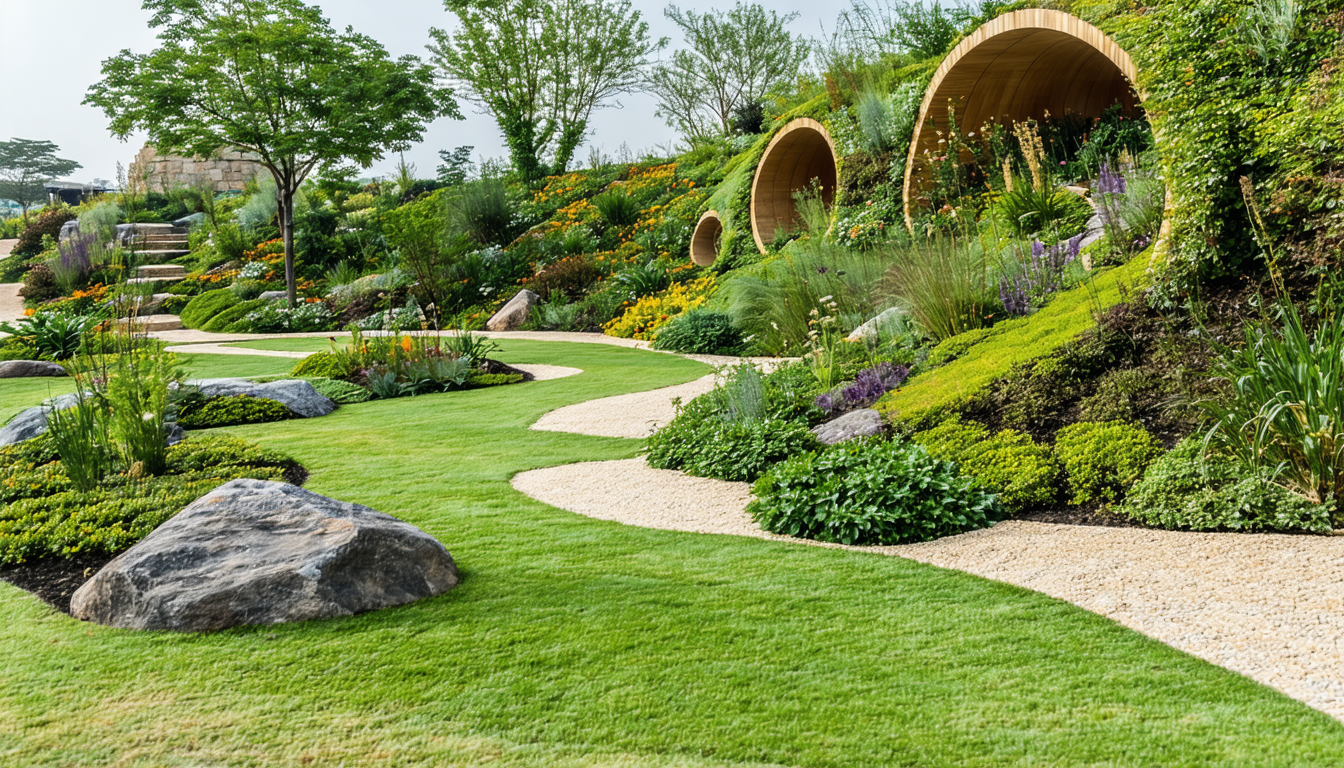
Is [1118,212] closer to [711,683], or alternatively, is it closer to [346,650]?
[711,683]

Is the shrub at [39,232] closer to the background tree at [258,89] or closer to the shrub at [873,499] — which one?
the background tree at [258,89]

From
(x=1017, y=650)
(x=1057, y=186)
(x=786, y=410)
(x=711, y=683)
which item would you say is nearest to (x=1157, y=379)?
(x=786, y=410)

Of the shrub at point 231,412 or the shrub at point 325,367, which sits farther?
the shrub at point 325,367

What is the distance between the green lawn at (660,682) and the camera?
2.09 m

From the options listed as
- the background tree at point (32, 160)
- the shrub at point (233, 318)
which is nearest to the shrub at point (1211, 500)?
the shrub at point (233, 318)

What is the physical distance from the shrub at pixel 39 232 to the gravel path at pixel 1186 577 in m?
29.7

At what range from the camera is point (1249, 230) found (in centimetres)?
498

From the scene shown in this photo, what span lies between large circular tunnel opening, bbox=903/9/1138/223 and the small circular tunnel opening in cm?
575

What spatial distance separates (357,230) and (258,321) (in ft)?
22.1

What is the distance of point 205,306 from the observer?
1881 cm

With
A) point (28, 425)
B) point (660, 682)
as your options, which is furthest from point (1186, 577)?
point (28, 425)

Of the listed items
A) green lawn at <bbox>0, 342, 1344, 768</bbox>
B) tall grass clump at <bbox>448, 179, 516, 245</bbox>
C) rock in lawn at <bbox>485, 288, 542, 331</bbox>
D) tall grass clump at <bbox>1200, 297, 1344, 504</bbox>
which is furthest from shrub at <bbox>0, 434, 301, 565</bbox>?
tall grass clump at <bbox>448, 179, 516, 245</bbox>

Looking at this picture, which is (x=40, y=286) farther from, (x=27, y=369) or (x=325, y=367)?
(x=325, y=367)

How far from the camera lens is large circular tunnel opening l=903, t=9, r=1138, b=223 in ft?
33.6
